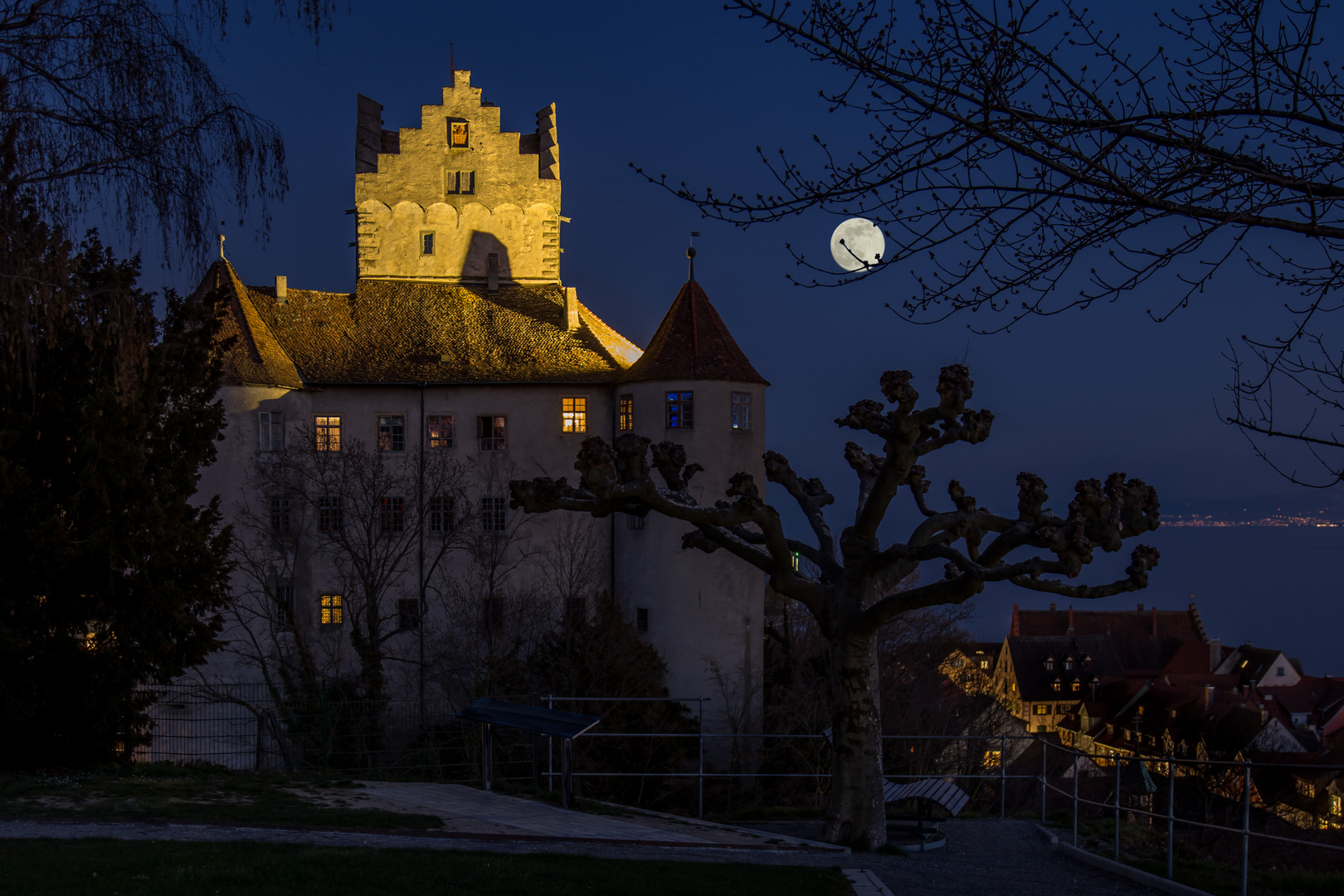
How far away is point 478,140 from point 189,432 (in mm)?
33257

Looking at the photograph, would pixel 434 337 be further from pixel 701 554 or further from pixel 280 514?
pixel 701 554

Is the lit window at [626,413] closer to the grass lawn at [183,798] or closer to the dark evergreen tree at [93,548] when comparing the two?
the dark evergreen tree at [93,548]

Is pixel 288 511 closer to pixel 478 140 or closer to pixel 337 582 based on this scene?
pixel 337 582

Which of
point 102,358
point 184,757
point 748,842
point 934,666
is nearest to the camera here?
point 748,842

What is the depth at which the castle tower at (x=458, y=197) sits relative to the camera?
46.6 m

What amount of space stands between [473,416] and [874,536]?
2743 centimetres

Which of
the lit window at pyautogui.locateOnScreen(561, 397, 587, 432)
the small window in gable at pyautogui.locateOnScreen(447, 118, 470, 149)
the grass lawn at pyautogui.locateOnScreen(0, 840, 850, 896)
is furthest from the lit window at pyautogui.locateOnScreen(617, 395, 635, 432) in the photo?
the grass lawn at pyautogui.locateOnScreen(0, 840, 850, 896)

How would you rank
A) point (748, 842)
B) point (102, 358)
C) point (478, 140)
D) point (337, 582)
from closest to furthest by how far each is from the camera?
point (748, 842) → point (102, 358) → point (337, 582) → point (478, 140)

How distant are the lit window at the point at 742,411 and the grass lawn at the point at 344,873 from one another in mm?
26851

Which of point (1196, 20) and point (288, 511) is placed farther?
point (288, 511)

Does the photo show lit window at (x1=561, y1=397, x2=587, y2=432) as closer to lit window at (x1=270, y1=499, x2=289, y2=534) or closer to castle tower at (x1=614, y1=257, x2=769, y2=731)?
castle tower at (x1=614, y1=257, x2=769, y2=731)

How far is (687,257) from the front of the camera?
3941cm

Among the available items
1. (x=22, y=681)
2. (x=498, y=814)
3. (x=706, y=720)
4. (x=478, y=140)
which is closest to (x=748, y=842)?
(x=498, y=814)

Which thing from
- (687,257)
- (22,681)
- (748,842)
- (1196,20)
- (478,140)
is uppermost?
(478,140)
